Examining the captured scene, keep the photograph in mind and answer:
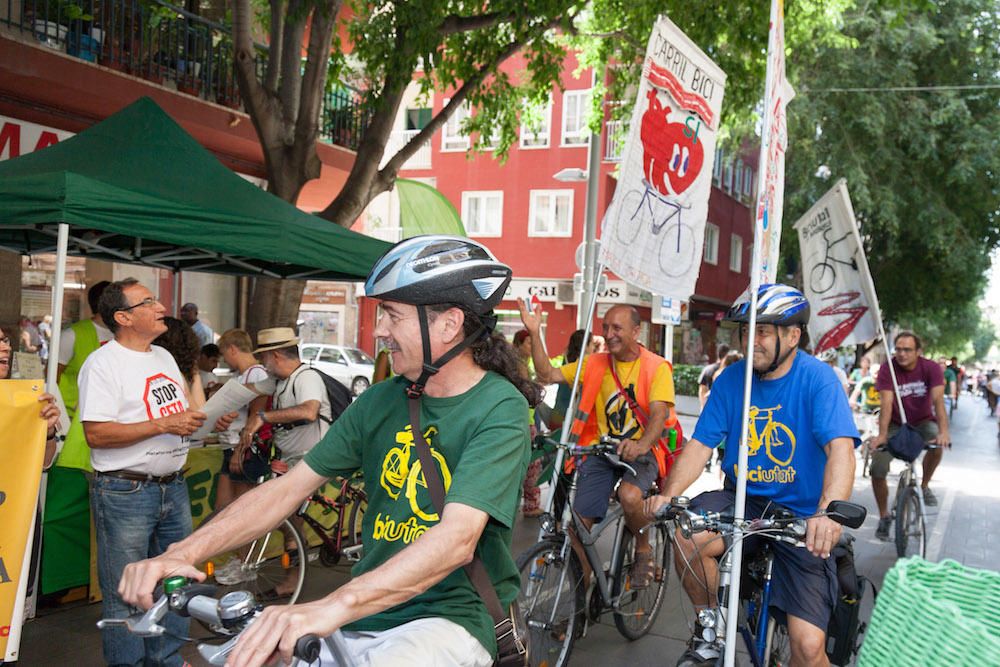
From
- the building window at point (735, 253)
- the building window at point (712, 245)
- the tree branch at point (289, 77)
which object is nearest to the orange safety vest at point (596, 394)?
the tree branch at point (289, 77)

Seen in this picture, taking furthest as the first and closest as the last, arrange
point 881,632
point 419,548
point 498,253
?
point 498,253
point 419,548
point 881,632

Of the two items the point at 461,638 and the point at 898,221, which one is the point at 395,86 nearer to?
the point at 461,638

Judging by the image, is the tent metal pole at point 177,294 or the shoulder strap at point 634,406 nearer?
the shoulder strap at point 634,406

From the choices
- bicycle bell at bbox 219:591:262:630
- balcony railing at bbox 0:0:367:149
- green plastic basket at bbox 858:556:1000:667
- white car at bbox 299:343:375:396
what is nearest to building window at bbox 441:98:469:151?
white car at bbox 299:343:375:396

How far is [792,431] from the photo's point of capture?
4.02 meters

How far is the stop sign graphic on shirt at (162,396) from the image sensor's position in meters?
4.39

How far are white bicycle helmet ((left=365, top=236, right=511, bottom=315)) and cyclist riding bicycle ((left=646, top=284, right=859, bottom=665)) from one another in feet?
5.80

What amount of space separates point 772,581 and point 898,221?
23.2m

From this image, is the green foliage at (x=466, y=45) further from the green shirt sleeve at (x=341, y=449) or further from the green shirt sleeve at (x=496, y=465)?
the green shirt sleeve at (x=496, y=465)

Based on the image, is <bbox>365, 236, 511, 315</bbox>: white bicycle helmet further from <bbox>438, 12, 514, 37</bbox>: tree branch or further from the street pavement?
<bbox>438, 12, 514, 37</bbox>: tree branch

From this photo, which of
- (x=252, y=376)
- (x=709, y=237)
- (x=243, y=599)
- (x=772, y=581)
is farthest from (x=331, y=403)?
(x=709, y=237)

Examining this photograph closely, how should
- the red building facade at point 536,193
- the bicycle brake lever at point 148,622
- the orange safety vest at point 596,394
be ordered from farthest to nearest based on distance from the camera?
the red building facade at point 536,193
the orange safety vest at point 596,394
the bicycle brake lever at point 148,622

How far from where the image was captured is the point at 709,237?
37.2 m

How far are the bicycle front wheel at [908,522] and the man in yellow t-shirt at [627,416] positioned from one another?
10.4 feet
